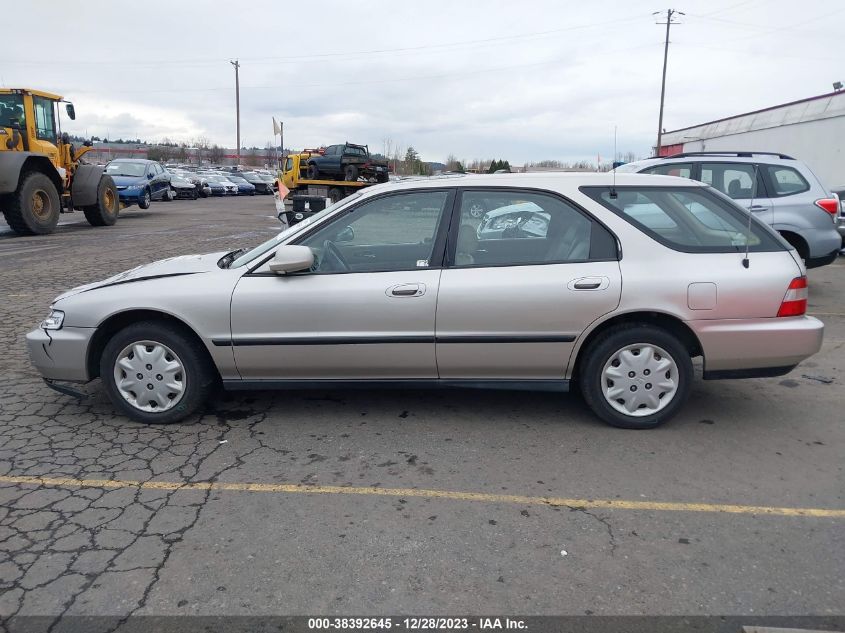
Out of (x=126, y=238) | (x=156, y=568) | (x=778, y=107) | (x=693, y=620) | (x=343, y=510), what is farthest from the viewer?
(x=778, y=107)

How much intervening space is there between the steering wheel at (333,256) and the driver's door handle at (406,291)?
358 millimetres

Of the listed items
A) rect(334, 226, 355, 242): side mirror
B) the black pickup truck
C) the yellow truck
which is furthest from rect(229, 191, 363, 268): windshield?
the black pickup truck

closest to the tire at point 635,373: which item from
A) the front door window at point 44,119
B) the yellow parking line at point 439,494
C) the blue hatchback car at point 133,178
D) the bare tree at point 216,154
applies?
the yellow parking line at point 439,494

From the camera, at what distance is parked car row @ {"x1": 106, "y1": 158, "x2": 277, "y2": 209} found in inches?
896

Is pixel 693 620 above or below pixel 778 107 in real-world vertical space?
below

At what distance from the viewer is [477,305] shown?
398 cm

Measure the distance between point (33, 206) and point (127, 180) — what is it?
28.5 feet

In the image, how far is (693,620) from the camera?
2441 millimetres

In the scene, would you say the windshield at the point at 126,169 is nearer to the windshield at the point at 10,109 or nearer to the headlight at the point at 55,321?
the windshield at the point at 10,109

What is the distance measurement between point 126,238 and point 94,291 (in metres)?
11.3

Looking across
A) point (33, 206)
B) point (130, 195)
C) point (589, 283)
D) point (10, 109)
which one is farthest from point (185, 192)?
point (589, 283)

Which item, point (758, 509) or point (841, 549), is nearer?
point (841, 549)

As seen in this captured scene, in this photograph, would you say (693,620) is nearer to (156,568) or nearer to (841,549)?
(841,549)

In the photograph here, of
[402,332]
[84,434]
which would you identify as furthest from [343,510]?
[84,434]
